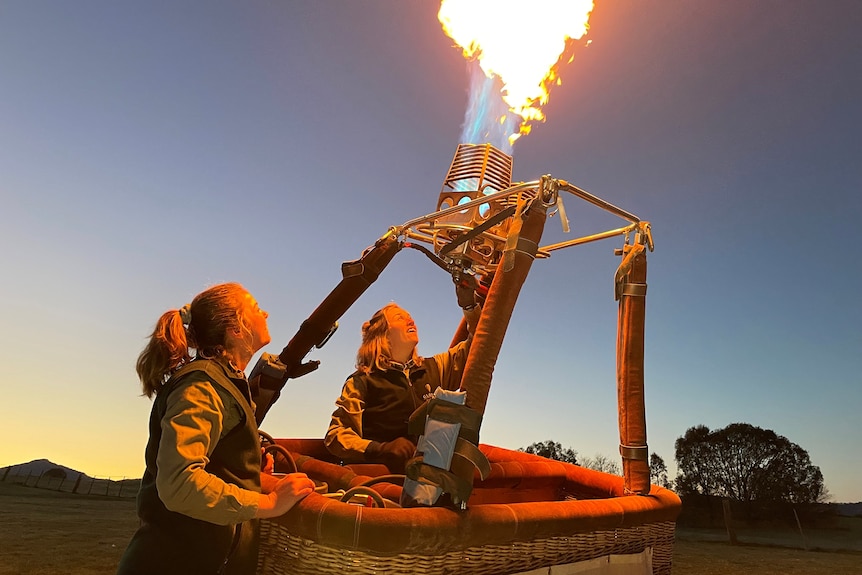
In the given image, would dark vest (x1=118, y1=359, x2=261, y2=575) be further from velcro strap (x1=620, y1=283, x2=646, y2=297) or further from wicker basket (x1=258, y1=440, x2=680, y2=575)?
velcro strap (x1=620, y1=283, x2=646, y2=297)

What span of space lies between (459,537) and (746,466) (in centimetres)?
1643

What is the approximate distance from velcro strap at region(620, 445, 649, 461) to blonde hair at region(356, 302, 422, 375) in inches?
65.0

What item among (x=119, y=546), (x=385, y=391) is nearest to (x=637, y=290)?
(x=385, y=391)

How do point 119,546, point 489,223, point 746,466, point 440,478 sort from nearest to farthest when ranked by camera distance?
point 440,478, point 489,223, point 119,546, point 746,466

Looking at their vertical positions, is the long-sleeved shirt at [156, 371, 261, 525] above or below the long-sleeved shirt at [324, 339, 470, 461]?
A: below

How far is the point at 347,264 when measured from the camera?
401 cm

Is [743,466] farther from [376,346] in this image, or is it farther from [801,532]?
[376,346]

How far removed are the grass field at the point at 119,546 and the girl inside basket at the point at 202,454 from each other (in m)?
5.47

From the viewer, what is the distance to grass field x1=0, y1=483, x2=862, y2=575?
612cm

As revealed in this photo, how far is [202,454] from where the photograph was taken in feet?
5.05

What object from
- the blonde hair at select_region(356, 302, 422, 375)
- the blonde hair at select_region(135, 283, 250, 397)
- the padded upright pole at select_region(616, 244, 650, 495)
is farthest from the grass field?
the padded upright pole at select_region(616, 244, 650, 495)

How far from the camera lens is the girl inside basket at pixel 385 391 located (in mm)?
3299

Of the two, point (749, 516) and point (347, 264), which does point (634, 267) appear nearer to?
point (347, 264)

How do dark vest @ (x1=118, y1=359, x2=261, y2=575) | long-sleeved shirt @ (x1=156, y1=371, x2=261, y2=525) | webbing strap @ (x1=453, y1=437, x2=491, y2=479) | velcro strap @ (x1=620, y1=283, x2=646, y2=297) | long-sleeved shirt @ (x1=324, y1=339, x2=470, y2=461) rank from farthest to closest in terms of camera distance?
1. long-sleeved shirt @ (x1=324, y1=339, x2=470, y2=461)
2. velcro strap @ (x1=620, y1=283, x2=646, y2=297)
3. webbing strap @ (x1=453, y1=437, x2=491, y2=479)
4. dark vest @ (x1=118, y1=359, x2=261, y2=575)
5. long-sleeved shirt @ (x1=156, y1=371, x2=261, y2=525)
